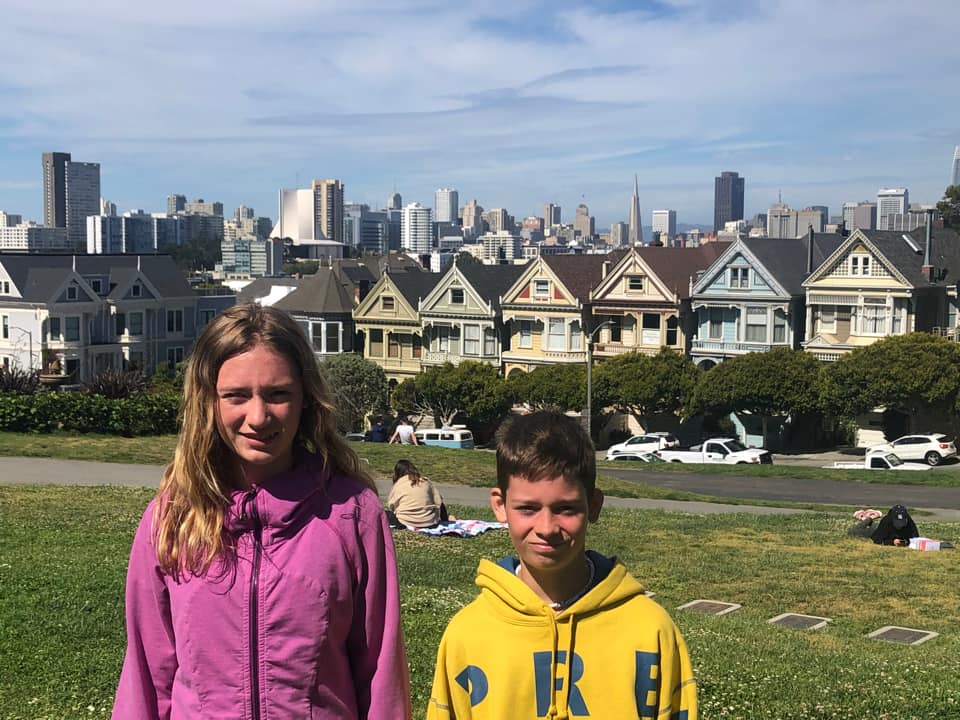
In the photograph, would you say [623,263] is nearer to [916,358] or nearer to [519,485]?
[916,358]

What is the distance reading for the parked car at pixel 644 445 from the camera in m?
49.1

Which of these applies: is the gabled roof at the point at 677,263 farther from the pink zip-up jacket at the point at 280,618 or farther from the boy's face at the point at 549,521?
the pink zip-up jacket at the point at 280,618

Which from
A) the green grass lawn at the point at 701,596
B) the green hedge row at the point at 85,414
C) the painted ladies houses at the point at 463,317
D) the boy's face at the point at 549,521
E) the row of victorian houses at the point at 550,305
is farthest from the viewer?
the painted ladies houses at the point at 463,317

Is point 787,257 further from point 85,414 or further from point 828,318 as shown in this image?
point 85,414

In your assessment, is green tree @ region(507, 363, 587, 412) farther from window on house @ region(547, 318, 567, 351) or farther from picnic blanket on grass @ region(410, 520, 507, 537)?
picnic blanket on grass @ region(410, 520, 507, 537)

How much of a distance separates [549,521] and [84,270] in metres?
68.8

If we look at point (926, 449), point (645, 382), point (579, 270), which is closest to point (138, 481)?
point (926, 449)

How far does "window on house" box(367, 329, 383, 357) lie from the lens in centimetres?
6888

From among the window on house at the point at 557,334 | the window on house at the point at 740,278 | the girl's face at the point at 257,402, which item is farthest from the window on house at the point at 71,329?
the girl's face at the point at 257,402

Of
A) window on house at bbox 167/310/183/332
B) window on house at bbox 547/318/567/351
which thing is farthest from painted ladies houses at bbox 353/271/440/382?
window on house at bbox 167/310/183/332

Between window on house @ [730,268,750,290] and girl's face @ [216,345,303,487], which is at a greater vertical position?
window on house @ [730,268,750,290]

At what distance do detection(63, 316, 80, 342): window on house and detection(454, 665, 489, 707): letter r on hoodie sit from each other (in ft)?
215

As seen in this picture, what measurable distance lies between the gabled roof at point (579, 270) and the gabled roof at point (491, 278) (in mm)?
2689

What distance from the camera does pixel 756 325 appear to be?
192 ft
